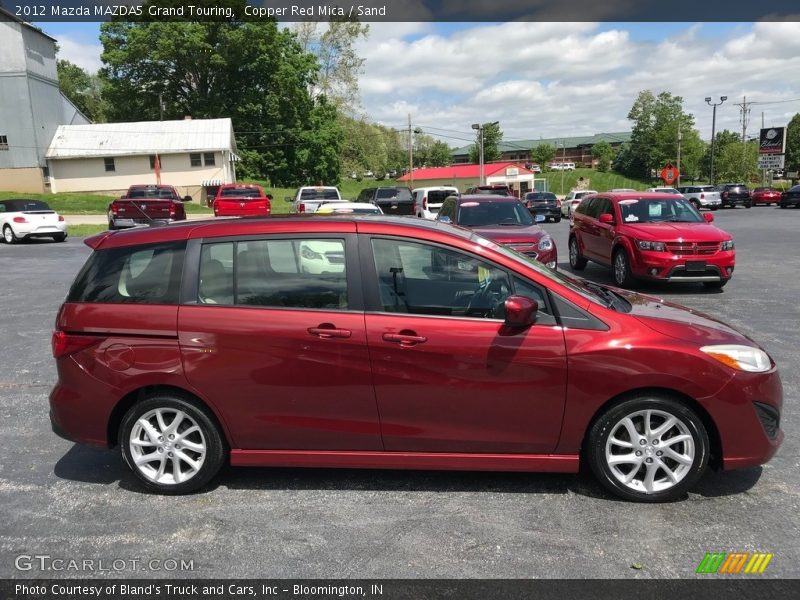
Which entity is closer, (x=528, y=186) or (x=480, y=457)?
(x=480, y=457)

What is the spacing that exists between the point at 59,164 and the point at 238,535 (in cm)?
4832

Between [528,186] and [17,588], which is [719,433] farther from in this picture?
[528,186]

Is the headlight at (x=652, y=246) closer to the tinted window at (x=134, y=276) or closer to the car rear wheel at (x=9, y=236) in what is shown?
the tinted window at (x=134, y=276)

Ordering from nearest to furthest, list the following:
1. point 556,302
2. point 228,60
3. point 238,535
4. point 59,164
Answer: point 238,535
point 556,302
point 59,164
point 228,60

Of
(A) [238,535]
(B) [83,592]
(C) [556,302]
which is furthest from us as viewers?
(C) [556,302]

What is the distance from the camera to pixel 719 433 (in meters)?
3.62

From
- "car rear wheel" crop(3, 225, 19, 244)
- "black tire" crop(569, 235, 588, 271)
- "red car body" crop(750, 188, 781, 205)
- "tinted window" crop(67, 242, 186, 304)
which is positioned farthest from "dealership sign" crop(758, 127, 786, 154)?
"tinted window" crop(67, 242, 186, 304)

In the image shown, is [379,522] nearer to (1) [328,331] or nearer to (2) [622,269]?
(1) [328,331]

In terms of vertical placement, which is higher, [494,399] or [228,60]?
[228,60]

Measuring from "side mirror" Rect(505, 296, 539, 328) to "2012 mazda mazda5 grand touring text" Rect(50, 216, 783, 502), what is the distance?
0.5 inches

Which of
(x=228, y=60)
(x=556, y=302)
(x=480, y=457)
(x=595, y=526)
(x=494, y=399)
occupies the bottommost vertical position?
(x=595, y=526)

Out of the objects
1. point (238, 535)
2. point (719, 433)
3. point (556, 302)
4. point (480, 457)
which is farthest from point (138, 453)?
point (719, 433)

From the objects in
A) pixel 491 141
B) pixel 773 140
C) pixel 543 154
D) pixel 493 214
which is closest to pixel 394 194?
pixel 493 214

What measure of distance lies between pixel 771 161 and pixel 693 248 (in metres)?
58.9
